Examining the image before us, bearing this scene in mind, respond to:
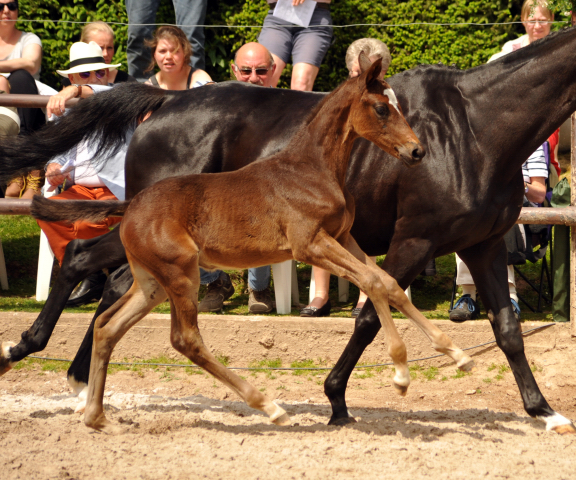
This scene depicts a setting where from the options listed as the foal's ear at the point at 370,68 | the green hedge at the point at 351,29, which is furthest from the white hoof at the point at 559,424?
the green hedge at the point at 351,29

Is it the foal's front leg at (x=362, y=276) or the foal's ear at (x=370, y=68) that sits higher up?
the foal's ear at (x=370, y=68)

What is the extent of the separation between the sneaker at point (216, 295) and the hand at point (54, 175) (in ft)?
4.56

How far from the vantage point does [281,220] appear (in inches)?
137

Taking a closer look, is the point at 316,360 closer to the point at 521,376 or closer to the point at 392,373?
the point at 392,373

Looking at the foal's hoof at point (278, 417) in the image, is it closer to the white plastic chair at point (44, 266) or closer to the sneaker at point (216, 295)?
the sneaker at point (216, 295)

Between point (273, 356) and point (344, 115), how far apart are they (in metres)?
2.39

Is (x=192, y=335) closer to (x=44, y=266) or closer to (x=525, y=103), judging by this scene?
(x=525, y=103)

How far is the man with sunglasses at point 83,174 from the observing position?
5344 millimetres

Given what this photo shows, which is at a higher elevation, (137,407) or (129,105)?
(129,105)

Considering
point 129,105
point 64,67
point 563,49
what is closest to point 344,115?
point 563,49

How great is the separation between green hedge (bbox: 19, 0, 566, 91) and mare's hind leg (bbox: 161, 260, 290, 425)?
521 centimetres

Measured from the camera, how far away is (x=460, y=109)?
4.03 metres

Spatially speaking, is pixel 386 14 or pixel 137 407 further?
pixel 386 14

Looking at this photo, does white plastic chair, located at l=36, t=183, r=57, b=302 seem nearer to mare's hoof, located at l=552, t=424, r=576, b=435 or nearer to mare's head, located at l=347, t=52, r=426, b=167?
mare's head, located at l=347, t=52, r=426, b=167
